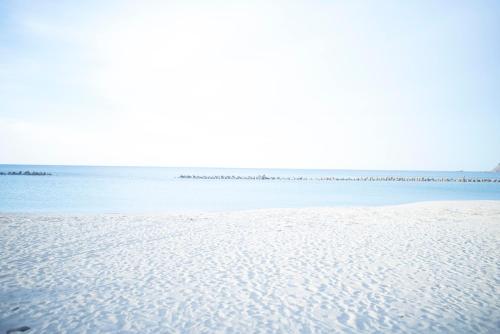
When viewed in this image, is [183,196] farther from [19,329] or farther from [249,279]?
[19,329]

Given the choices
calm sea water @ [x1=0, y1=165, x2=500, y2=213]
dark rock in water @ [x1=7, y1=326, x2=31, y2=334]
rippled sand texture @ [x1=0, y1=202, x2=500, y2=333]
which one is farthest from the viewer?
calm sea water @ [x1=0, y1=165, x2=500, y2=213]

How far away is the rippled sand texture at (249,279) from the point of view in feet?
16.3

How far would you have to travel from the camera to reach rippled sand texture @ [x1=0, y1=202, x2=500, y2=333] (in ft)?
16.3

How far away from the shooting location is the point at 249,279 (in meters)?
6.76

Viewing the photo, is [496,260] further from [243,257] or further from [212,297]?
[212,297]

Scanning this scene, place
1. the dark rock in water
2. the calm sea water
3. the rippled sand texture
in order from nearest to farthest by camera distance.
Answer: the dark rock in water < the rippled sand texture < the calm sea water

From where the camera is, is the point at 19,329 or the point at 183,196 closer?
the point at 19,329

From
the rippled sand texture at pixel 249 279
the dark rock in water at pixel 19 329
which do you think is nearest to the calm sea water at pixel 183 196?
the rippled sand texture at pixel 249 279

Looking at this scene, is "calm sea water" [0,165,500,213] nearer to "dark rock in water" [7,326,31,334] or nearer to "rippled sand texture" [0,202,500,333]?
"rippled sand texture" [0,202,500,333]

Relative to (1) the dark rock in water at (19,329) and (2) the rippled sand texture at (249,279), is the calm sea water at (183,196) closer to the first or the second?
(2) the rippled sand texture at (249,279)

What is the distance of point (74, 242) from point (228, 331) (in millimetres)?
7946

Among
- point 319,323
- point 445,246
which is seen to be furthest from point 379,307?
point 445,246

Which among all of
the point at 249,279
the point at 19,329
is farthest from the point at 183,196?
the point at 19,329

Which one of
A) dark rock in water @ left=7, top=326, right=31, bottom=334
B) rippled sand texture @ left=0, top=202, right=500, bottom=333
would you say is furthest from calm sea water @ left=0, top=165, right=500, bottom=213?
dark rock in water @ left=7, top=326, right=31, bottom=334
